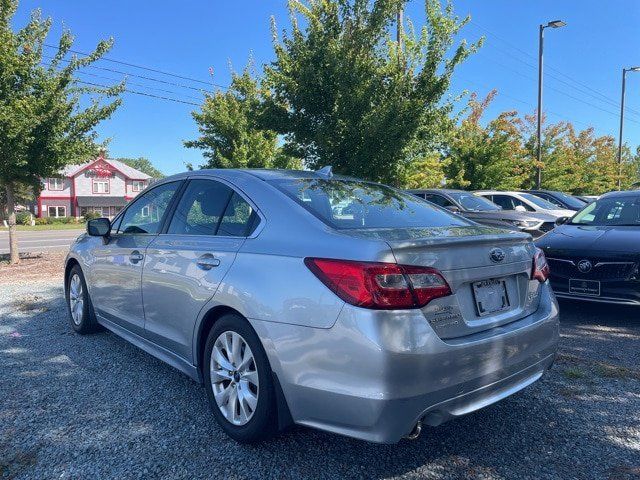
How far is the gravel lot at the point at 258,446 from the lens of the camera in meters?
2.70

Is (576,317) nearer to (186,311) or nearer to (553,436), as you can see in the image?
(553,436)

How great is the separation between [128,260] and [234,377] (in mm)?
1660

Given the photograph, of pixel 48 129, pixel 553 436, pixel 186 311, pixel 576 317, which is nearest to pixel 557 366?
pixel 553 436

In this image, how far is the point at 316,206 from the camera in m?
3.07

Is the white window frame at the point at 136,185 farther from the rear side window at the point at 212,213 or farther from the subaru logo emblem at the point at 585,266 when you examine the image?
the rear side window at the point at 212,213

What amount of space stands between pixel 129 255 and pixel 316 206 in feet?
6.03

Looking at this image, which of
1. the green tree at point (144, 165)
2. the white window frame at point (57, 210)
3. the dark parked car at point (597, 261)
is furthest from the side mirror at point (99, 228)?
the green tree at point (144, 165)

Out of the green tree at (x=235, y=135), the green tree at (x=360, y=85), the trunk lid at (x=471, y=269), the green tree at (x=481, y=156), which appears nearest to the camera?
the trunk lid at (x=471, y=269)

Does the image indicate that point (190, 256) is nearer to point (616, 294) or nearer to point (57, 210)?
point (616, 294)

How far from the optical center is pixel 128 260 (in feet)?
13.4

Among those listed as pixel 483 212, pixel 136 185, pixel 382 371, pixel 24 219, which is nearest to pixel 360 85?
pixel 483 212

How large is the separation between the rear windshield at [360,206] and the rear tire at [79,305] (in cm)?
277

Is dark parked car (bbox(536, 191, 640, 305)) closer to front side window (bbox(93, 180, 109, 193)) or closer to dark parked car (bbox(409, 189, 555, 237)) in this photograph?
dark parked car (bbox(409, 189, 555, 237))

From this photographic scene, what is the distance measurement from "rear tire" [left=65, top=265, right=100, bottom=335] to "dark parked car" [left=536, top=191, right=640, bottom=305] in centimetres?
497
